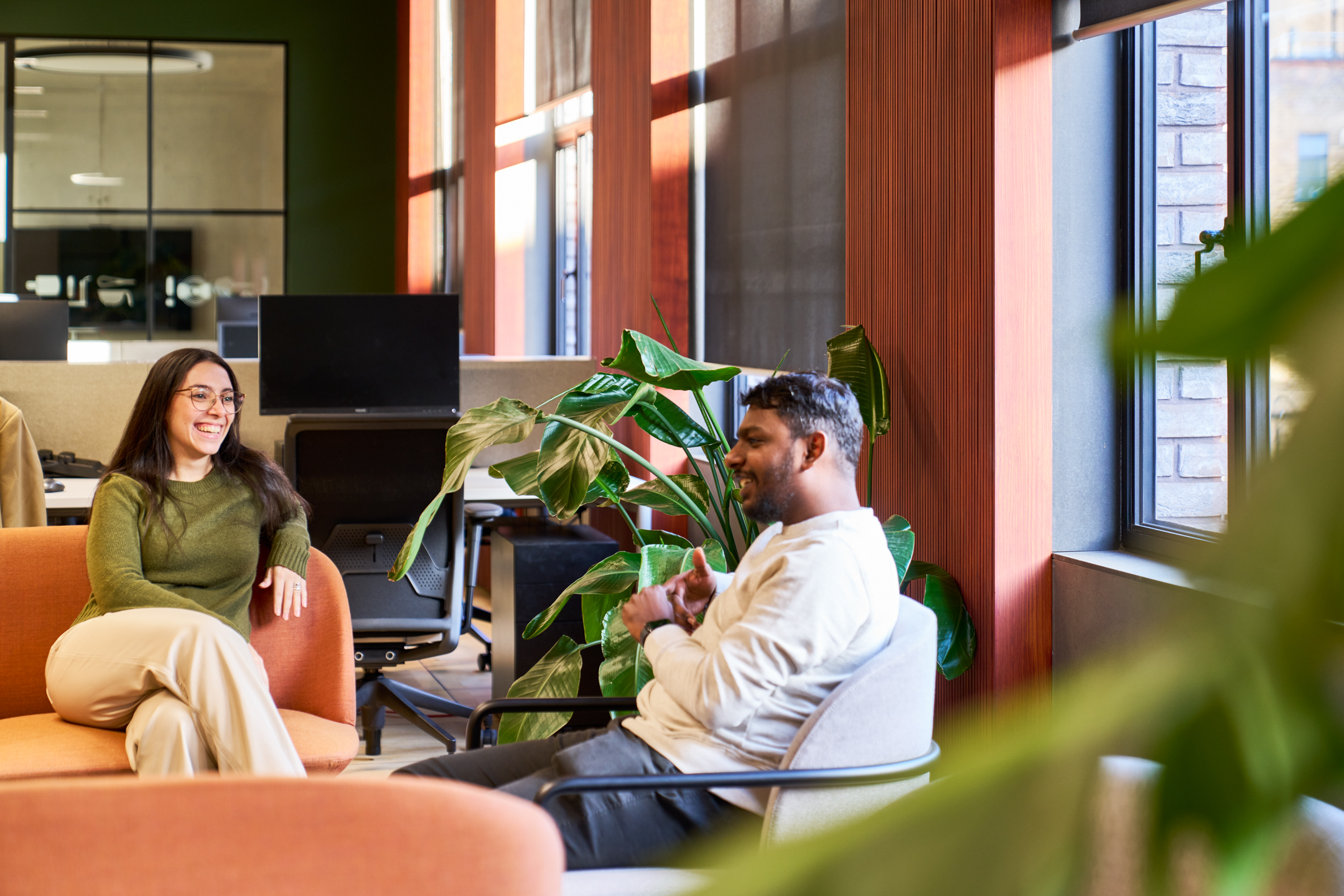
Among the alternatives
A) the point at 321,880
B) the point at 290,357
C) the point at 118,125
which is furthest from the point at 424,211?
the point at 321,880

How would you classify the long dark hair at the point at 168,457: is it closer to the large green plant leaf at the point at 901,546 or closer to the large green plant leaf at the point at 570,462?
the large green plant leaf at the point at 570,462

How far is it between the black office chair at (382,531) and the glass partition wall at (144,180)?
6947 millimetres

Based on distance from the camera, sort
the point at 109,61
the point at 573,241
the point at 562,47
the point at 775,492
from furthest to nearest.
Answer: the point at 109,61 → the point at 573,241 → the point at 562,47 → the point at 775,492

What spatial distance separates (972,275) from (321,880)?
2.15 metres

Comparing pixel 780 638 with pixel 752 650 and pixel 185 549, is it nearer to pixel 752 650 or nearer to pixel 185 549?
pixel 752 650

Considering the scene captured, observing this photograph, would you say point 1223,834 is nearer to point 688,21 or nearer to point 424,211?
point 688,21

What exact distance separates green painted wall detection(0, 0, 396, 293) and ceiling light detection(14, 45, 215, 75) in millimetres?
189

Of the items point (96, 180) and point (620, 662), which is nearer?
point (620, 662)

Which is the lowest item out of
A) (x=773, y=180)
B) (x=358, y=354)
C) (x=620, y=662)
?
(x=620, y=662)

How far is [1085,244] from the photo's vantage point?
264 cm

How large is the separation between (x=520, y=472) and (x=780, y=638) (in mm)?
1120

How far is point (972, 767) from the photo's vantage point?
0.08 meters

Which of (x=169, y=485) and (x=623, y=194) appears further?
(x=623, y=194)

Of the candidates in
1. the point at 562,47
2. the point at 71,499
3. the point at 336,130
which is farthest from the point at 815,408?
the point at 336,130
